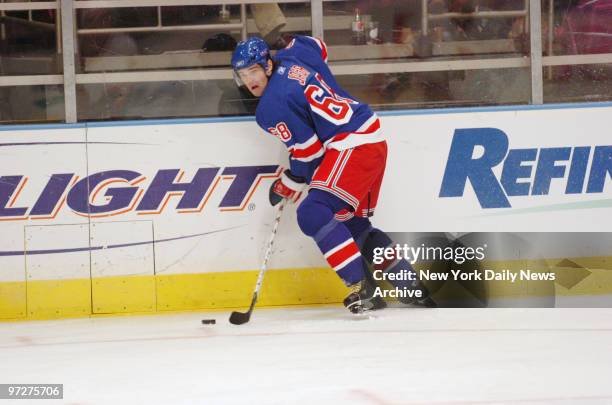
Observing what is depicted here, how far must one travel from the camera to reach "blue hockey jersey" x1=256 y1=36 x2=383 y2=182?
13.9 feet

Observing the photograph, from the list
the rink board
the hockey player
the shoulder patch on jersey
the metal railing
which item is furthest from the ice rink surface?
the metal railing

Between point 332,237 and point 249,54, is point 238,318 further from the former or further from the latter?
point 249,54

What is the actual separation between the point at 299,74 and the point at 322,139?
1.05 feet

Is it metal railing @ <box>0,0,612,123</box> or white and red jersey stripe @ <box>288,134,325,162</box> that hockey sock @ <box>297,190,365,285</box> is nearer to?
white and red jersey stripe @ <box>288,134,325,162</box>

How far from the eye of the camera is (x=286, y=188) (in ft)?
14.4

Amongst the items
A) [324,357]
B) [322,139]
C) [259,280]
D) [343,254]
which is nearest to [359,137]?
[322,139]

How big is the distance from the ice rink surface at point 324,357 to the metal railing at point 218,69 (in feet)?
3.94

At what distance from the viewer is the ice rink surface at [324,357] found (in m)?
2.79

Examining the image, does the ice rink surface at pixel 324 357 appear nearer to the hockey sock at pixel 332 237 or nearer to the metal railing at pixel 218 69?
the hockey sock at pixel 332 237

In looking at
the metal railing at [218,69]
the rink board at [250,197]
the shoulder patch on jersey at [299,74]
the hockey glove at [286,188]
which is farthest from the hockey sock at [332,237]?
the metal railing at [218,69]

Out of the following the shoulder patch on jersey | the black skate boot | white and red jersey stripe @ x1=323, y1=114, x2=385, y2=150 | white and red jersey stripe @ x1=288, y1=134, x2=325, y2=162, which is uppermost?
the shoulder patch on jersey

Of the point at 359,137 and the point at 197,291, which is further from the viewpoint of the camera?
the point at 197,291

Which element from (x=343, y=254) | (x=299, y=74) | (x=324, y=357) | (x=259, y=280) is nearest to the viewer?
(x=324, y=357)

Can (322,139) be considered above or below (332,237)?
above
